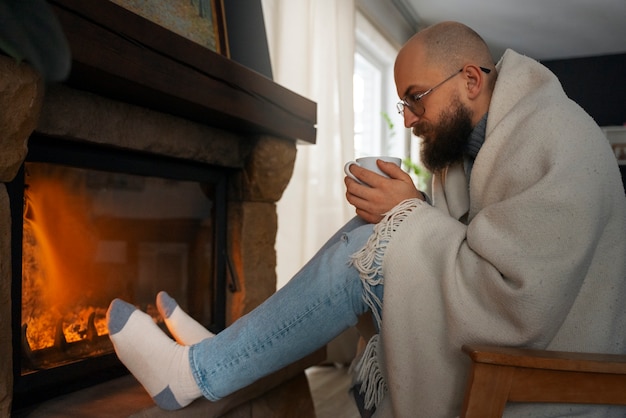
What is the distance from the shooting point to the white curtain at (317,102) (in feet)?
8.39

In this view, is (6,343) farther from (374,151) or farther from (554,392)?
(374,151)

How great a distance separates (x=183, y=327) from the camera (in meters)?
1.39

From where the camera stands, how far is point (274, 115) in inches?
68.0

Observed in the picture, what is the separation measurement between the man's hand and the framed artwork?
1.91 feet

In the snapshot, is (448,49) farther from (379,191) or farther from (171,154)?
(171,154)

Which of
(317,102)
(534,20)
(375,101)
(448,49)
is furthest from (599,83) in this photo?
(448,49)

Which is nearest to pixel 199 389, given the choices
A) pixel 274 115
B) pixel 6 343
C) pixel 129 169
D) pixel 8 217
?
pixel 6 343

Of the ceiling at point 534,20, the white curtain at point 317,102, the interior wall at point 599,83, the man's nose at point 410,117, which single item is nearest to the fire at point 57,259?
the man's nose at point 410,117

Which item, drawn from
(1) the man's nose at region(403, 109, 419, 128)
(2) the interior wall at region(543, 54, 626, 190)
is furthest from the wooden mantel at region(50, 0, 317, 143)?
(2) the interior wall at region(543, 54, 626, 190)

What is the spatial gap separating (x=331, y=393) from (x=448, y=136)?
134 cm

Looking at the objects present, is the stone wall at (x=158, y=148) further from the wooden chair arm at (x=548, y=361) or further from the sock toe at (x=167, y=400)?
the wooden chair arm at (x=548, y=361)

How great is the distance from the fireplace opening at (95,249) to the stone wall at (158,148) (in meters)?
0.05

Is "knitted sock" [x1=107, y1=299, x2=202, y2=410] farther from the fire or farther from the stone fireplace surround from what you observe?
the fire

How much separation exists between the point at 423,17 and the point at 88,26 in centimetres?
397
